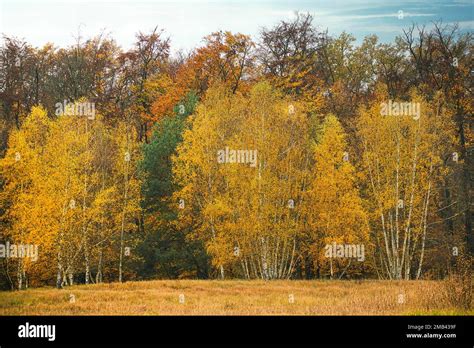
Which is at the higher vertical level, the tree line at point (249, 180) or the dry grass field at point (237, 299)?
the tree line at point (249, 180)

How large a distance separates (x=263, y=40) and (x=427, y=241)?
71.0 feet

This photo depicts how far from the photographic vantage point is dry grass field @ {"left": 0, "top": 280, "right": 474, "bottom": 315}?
17.7 meters

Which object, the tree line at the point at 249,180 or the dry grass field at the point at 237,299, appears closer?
the dry grass field at the point at 237,299

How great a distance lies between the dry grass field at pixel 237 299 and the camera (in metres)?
17.7

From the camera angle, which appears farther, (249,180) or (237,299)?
(249,180)

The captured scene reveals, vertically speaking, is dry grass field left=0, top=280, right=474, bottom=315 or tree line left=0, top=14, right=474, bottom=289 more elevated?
tree line left=0, top=14, right=474, bottom=289

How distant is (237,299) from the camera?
2194 cm

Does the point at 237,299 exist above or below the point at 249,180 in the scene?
below

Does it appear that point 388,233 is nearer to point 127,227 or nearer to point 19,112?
point 127,227

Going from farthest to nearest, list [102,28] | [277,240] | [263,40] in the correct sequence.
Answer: [102,28] < [263,40] < [277,240]

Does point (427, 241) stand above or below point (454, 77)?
below

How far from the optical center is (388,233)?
34.4 metres

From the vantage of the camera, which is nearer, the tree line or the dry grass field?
the dry grass field
